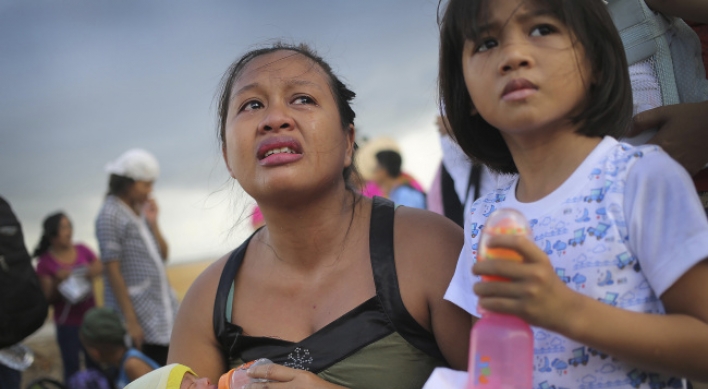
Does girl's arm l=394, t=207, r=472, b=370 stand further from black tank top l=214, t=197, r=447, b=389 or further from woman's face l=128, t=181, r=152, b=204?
woman's face l=128, t=181, r=152, b=204

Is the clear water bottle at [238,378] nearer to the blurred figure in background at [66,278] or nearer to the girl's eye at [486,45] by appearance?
the girl's eye at [486,45]

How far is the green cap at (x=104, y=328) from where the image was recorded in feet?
16.3

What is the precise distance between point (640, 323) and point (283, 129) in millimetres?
1122

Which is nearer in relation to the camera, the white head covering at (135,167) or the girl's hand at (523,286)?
the girl's hand at (523,286)

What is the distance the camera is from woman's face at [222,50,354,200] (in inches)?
78.8

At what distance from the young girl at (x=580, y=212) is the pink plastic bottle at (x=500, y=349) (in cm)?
3

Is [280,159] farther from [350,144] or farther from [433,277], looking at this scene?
[433,277]

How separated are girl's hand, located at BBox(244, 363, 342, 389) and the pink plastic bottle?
2.18 ft

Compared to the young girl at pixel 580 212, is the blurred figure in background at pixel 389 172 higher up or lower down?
higher up

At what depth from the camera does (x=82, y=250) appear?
22.8 feet

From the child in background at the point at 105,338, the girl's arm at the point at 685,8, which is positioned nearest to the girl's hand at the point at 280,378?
the girl's arm at the point at 685,8

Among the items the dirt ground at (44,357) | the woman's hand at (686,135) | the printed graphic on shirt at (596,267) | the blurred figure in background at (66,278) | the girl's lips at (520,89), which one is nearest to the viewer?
the printed graphic on shirt at (596,267)

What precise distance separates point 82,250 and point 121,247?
1971 millimetres

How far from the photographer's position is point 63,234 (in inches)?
266
